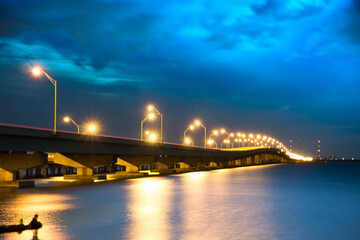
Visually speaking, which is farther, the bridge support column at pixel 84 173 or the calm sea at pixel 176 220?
the bridge support column at pixel 84 173

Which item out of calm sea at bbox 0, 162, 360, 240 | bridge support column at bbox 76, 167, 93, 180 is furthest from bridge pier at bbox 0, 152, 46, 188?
bridge support column at bbox 76, 167, 93, 180

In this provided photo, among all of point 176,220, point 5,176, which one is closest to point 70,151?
point 5,176

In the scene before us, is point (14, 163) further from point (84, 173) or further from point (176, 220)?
point (176, 220)

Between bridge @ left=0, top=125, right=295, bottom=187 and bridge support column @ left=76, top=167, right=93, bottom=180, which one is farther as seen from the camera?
bridge support column @ left=76, top=167, right=93, bottom=180

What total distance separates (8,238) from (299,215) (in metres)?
21.8

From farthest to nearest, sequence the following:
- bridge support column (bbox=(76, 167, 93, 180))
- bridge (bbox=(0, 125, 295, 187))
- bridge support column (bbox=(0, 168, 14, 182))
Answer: bridge support column (bbox=(76, 167, 93, 180)), bridge support column (bbox=(0, 168, 14, 182)), bridge (bbox=(0, 125, 295, 187))

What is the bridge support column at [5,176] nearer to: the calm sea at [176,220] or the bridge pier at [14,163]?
the bridge pier at [14,163]

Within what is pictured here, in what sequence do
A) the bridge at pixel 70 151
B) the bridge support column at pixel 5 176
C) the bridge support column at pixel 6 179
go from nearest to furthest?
the bridge at pixel 70 151 → the bridge support column at pixel 6 179 → the bridge support column at pixel 5 176

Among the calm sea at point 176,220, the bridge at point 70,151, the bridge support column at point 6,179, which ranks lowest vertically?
the calm sea at point 176,220

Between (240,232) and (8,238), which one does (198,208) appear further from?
(8,238)

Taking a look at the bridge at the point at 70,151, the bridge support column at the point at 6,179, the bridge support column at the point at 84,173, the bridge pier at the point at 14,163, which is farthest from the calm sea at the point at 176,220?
the bridge support column at the point at 84,173

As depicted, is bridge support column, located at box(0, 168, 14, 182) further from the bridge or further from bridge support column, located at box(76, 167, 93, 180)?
bridge support column, located at box(76, 167, 93, 180)

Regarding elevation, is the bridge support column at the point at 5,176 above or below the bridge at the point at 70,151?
below

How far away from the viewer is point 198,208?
37.5 metres
